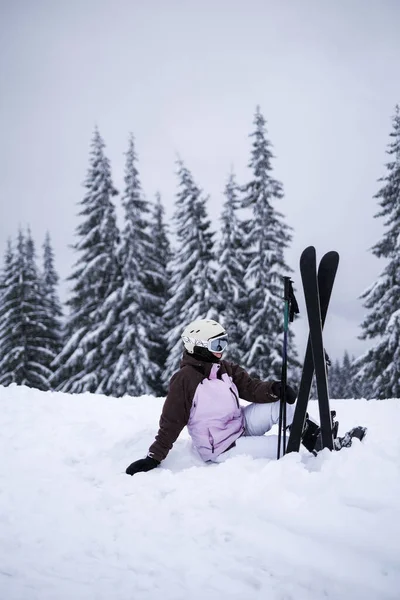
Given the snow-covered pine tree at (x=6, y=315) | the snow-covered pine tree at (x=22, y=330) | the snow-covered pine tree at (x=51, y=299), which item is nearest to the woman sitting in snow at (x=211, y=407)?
the snow-covered pine tree at (x=22, y=330)

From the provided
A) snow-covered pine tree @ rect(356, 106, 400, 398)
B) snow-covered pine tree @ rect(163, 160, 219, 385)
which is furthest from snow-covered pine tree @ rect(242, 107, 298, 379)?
snow-covered pine tree @ rect(356, 106, 400, 398)

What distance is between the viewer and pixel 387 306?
1719 cm

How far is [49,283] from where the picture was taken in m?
33.4

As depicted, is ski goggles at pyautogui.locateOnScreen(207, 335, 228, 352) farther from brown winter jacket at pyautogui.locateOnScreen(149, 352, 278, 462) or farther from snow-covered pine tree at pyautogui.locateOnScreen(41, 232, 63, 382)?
snow-covered pine tree at pyautogui.locateOnScreen(41, 232, 63, 382)

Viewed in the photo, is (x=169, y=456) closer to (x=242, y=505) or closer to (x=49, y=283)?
(x=242, y=505)

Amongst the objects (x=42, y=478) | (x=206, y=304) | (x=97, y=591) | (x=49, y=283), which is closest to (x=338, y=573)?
(x=97, y=591)

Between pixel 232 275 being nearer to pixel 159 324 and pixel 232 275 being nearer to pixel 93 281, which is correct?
pixel 159 324

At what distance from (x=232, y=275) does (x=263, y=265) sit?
1.77 meters

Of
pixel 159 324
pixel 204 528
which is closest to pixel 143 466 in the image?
pixel 204 528

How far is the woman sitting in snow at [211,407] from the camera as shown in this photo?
158 inches

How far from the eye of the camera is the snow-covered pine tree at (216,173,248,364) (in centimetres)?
1992

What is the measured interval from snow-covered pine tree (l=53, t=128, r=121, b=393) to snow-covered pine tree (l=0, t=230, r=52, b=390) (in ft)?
6.26

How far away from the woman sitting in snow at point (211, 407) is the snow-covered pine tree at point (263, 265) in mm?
14063

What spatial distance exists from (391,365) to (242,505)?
595 inches
